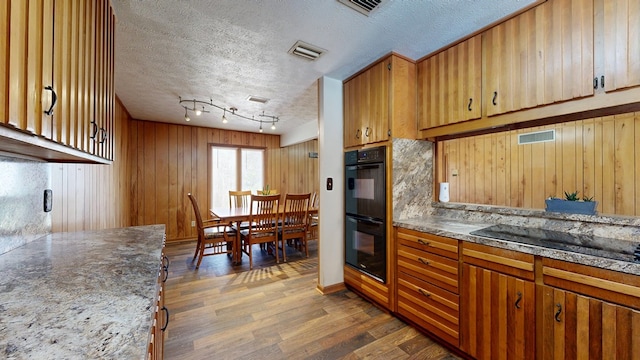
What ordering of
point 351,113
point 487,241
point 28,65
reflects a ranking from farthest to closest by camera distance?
point 351,113, point 487,241, point 28,65

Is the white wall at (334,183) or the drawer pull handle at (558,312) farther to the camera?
the white wall at (334,183)

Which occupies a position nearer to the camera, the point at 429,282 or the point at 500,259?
the point at 500,259

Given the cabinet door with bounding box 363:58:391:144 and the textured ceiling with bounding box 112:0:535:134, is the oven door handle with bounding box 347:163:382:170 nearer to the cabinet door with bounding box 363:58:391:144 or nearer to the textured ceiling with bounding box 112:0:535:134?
the cabinet door with bounding box 363:58:391:144

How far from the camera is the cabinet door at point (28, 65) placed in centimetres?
59

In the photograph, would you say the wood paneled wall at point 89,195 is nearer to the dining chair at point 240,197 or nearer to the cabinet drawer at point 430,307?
the dining chair at point 240,197

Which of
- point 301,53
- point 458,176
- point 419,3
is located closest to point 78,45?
point 301,53

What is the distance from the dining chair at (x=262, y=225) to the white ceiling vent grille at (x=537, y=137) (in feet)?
12.0

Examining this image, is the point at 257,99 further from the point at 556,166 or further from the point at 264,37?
the point at 556,166

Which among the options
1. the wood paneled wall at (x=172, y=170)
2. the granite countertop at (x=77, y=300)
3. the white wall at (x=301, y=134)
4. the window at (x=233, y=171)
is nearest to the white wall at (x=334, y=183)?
the granite countertop at (x=77, y=300)

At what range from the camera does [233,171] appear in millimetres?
5527

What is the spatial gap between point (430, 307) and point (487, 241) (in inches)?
28.6

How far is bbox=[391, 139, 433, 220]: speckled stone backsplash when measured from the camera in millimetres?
2225

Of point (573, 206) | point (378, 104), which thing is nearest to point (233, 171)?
point (378, 104)

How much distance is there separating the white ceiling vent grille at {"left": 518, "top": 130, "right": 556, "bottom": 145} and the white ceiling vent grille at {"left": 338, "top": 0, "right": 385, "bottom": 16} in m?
3.21
